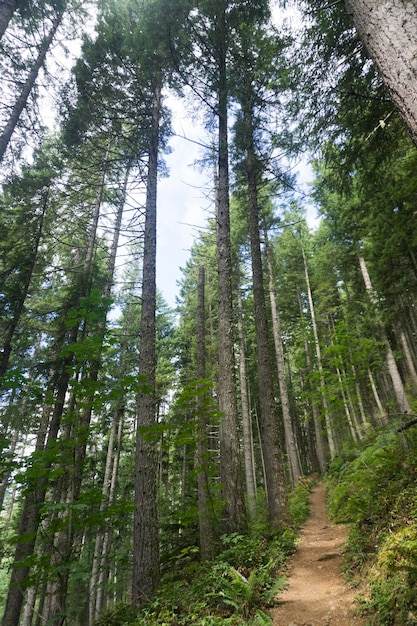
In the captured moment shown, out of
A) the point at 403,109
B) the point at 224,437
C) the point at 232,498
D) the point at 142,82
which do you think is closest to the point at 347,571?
the point at 232,498

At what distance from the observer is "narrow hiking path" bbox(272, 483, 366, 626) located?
326 cm

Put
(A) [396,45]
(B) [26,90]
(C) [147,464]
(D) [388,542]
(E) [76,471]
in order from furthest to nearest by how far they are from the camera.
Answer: (B) [26,90]
(C) [147,464]
(E) [76,471]
(D) [388,542]
(A) [396,45]

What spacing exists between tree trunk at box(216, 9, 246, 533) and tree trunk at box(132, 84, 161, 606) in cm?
153

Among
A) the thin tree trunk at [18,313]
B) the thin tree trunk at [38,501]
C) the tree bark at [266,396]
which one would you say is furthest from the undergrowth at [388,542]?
the thin tree trunk at [18,313]

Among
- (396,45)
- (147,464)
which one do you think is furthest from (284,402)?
(396,45)

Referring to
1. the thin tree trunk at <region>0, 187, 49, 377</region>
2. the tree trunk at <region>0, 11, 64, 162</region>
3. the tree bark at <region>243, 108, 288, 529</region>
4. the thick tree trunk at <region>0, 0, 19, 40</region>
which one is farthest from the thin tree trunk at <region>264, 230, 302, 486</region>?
the thick tree trunk at <region>0, 0, 19, 40</region>

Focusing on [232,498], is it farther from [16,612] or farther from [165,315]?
[165,315]

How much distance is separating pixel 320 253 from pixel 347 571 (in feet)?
62.1

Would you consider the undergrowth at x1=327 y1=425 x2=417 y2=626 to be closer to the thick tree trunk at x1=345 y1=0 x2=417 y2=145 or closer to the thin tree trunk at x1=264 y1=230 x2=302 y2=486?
the thick tree trunk at x1=345 y1=0 x2=417 y2=145

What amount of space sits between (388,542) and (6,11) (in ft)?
47.6

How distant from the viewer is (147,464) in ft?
20.4

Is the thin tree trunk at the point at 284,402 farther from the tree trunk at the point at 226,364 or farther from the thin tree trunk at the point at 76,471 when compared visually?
the thin tree trunk at the point at 76,471

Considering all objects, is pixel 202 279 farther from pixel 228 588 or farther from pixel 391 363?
pixel 228 588

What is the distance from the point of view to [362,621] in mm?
2928
